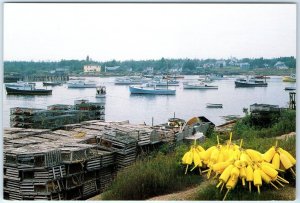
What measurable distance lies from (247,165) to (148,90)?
1.36m

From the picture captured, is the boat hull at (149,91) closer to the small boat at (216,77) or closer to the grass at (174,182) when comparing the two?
the small boat at (216,77)

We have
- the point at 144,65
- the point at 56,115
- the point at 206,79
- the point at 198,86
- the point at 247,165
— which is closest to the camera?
the point at 247,165

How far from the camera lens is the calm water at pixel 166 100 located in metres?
4.21

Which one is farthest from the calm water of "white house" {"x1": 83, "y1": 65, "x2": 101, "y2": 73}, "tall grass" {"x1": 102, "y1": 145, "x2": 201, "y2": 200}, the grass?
"tall grass" {"x1": 102, "y1": 145, "x2": 201, "y2": 200}

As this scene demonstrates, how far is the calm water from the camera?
4211 millimetres

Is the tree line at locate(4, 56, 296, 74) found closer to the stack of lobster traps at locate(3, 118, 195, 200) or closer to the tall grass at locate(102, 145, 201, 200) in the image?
the stack of lobster traps at locate(3, 118, 195, 200)

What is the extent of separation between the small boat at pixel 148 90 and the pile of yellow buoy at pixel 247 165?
2.97ft

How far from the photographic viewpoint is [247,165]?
3.18 meters

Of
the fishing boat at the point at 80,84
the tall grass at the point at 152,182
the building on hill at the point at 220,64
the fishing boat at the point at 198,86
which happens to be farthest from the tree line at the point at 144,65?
the tall grass at the point at 152,182

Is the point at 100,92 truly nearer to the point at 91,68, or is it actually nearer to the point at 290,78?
→ the point at 91,68

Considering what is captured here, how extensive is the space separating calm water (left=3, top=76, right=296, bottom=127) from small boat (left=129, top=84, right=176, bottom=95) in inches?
1.5

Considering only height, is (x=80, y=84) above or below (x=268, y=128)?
above

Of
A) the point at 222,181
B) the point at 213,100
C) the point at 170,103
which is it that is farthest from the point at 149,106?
the point at 222,181

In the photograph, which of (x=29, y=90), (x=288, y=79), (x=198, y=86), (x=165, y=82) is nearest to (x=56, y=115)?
(x=29, y=90)
